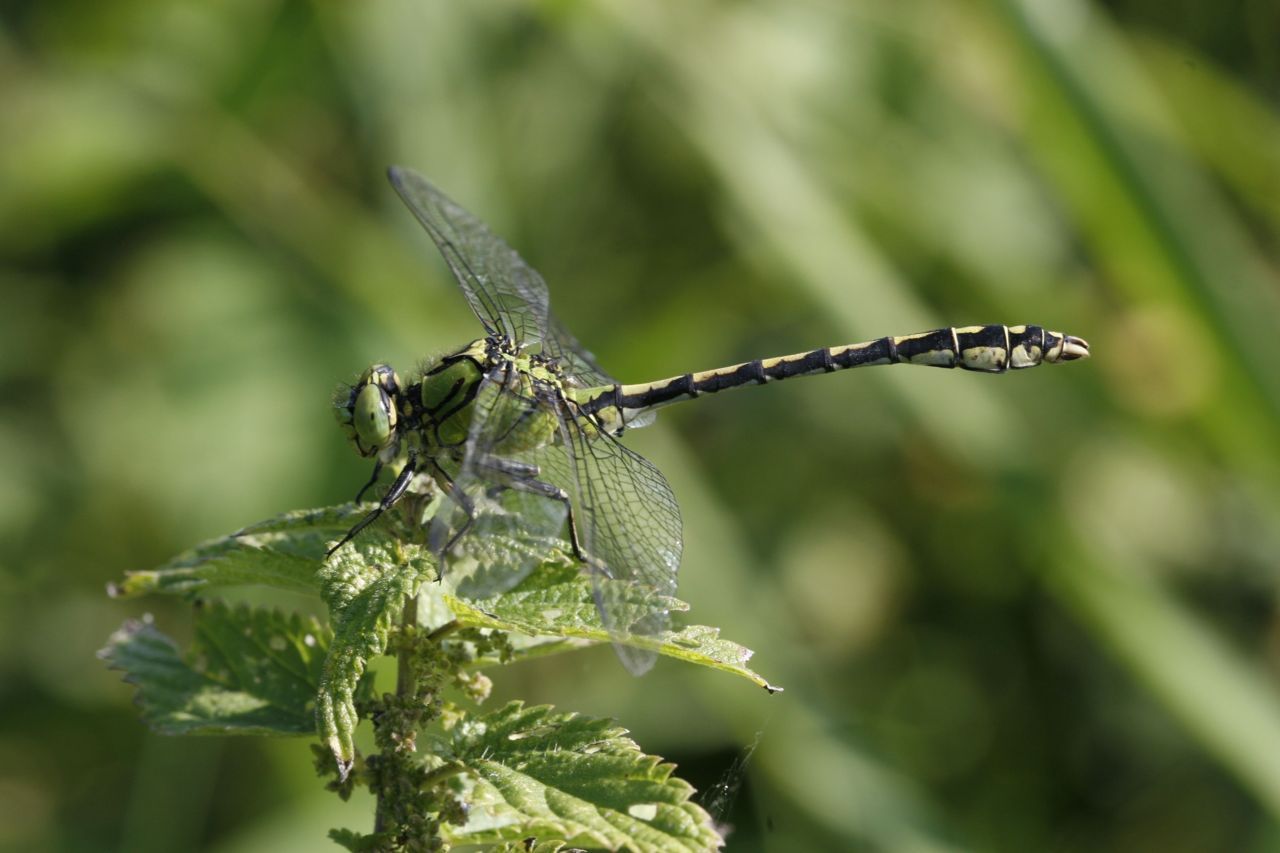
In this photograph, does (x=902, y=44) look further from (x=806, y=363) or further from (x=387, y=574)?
(x=387, y=574)

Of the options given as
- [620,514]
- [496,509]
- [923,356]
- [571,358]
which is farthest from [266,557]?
[923,356]

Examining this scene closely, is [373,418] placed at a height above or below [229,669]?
above

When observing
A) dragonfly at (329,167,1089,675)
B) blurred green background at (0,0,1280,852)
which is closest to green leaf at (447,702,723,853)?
dragonfly at (329,167,1089,675)

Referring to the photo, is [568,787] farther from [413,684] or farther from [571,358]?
[571,358]

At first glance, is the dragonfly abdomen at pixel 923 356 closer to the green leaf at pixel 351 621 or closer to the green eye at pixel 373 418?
the green eye at pixel 373 418

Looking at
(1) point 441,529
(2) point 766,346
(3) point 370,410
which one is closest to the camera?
(1) point 441,529

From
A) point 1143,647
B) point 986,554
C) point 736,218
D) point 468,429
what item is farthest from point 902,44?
point 468,429
